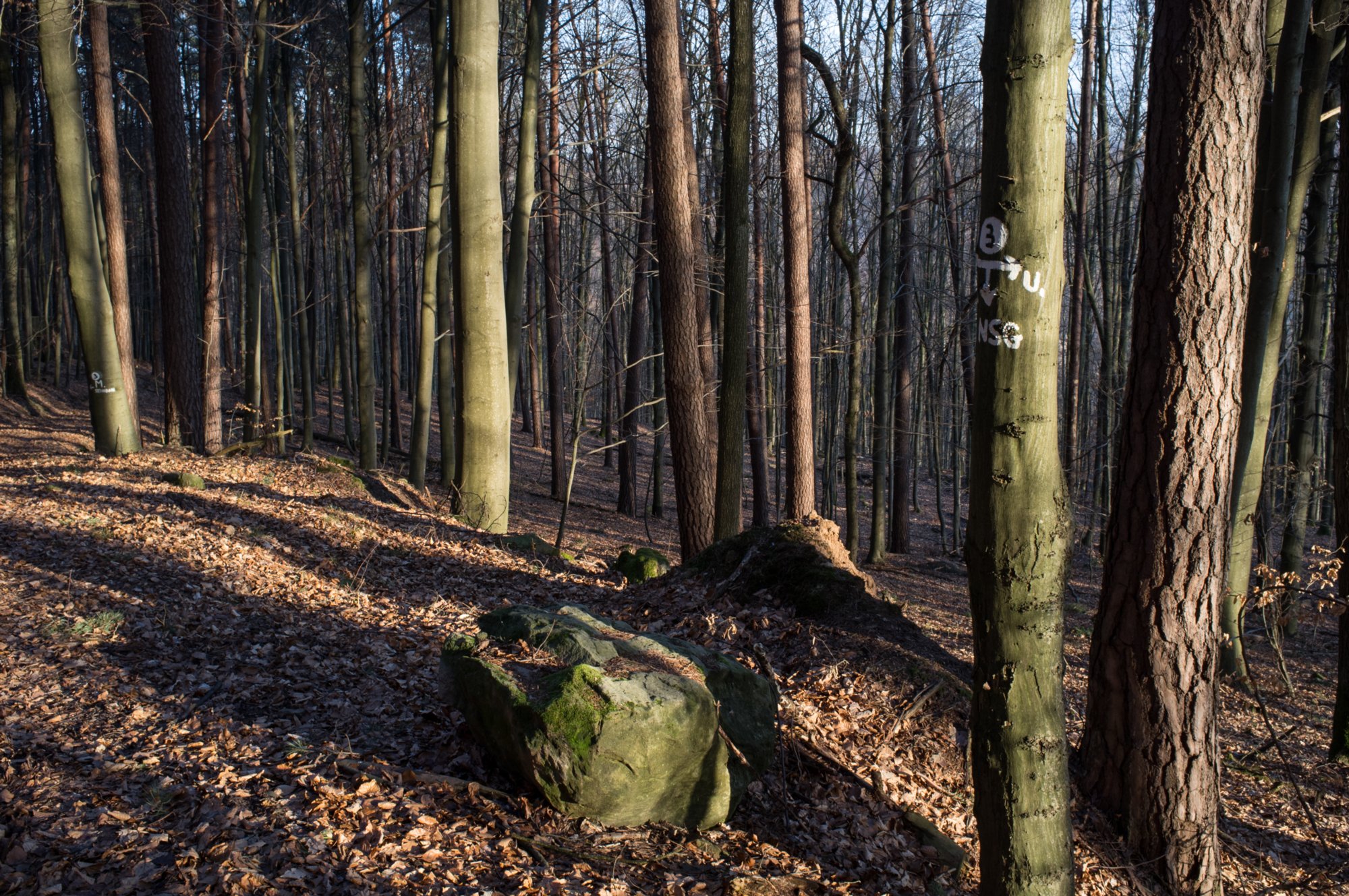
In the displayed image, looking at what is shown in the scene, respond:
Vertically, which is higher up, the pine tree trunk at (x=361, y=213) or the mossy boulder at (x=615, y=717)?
the pine tree trunk at (x=361, y=213)

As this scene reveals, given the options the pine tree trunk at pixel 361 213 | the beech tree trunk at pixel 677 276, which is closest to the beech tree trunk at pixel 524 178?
the pine tree trunk at pixel 361 213

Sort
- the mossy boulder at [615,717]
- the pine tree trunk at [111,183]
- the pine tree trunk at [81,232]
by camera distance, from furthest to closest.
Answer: the pine tree trunk at [111,183], the pine tree trunk at [81,232], the mossy boulder at [615,717]

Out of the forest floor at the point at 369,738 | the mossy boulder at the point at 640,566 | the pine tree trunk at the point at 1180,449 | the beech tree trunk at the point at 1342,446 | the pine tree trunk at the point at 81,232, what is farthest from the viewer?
the pine tree trunk at the point at 81,232

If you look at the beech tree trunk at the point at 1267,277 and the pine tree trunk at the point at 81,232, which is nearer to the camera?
the beech tree trunk at the point at 1267,277

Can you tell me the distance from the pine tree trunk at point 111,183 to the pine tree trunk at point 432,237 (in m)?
4.04

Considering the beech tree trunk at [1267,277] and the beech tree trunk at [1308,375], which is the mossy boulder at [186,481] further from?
the beech tree trunk at [1308,375]

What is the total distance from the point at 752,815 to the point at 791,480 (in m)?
6.87

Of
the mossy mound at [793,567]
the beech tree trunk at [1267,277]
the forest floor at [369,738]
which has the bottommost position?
the forest floor at [369,738]

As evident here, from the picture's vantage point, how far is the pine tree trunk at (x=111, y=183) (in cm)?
1184

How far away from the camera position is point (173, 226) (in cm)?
1266

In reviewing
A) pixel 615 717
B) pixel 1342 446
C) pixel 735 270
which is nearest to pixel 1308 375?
pixel 1342 446

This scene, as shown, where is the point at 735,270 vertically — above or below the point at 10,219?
below

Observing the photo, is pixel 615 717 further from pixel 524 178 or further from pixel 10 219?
pixel 10 219

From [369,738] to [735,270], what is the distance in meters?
5.98
